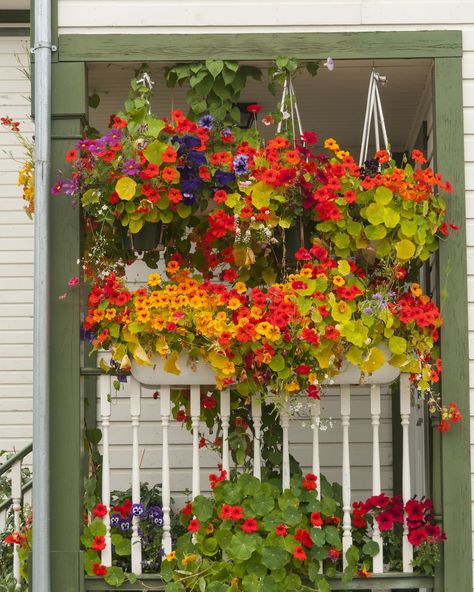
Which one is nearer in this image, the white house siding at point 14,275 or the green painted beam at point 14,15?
the white house siding at point 14,275

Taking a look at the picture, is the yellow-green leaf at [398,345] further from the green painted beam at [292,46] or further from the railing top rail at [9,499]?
the railing top rail at [9,499]

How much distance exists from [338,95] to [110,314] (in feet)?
6.32

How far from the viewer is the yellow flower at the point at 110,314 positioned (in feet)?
14.4

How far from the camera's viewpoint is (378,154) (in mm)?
A: 4516

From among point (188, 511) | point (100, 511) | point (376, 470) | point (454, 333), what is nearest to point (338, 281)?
point (454, 333)

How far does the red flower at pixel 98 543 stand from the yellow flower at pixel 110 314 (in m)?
0.95

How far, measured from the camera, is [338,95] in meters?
5.52

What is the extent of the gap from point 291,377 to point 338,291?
1.35ft

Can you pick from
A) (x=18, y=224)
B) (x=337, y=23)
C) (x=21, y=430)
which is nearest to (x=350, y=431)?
(x=21, y=430)

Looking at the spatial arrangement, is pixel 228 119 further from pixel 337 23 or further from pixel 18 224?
pixel 18 224

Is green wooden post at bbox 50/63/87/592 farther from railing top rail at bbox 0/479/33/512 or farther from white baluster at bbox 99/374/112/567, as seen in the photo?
railing top rail at bbox 0/479/33/512

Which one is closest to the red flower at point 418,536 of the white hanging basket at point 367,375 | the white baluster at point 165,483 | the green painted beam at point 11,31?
the white hanging basket at point 367,375

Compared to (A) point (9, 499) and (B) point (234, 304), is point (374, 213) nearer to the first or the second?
(B) point (234, 304)

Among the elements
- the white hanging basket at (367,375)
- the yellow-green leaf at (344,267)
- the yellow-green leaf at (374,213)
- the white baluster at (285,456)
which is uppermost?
the yellow-green leaf at (374,213)
